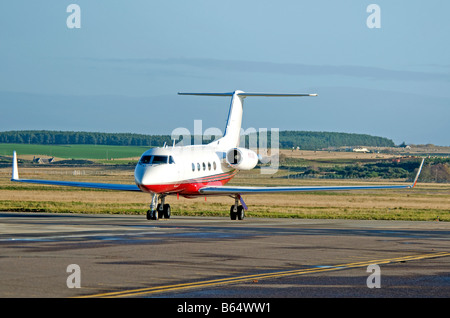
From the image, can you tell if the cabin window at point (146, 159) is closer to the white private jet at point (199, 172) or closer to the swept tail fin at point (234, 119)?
the white private jet at point (199, 172)

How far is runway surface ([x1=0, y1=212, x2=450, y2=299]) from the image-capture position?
14125mm

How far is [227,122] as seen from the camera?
46250mm

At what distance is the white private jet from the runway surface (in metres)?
6.62

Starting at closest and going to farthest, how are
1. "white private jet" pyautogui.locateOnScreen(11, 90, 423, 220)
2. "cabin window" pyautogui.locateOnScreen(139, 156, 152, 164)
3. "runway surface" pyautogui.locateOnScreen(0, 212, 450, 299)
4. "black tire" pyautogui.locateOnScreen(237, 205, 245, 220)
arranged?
"runway surface" pyautogui.locateOnScreen(0, 212, 450, 299), "white private jet" pyautogui.locateOnScreen(11, 90, 423, 220), "cabin window" pyautogui.locateOnScreen(139, 156, 152, 164), "black tire" pyautogui.locateOnScreen(237, 205, 245, 220)

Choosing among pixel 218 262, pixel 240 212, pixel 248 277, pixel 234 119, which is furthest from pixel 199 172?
pixel 248 277

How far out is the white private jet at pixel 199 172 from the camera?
36.3 metres

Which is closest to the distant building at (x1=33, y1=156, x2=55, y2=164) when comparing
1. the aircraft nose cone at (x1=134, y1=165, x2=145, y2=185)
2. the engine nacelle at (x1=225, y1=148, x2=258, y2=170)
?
the engine nacelle at (x1=225, y1=148, x2=258, y2=170)

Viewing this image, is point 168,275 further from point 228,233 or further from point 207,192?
point 207,192

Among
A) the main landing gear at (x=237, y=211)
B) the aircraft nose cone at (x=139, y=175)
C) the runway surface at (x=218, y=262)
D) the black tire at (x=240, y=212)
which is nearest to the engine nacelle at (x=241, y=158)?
the main landing gear at (x=237, y=211)

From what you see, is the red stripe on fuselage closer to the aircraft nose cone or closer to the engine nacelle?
the aircraft nose cone

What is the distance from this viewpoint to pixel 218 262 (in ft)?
61.2

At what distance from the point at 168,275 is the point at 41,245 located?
7131mm

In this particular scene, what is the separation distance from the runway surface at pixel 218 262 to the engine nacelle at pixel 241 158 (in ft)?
44.1
